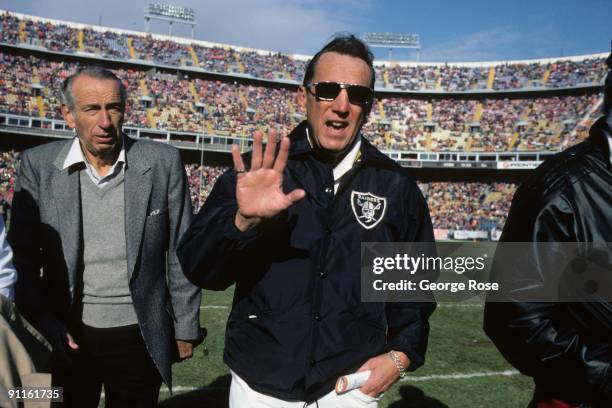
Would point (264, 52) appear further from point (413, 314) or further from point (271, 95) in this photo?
point (413, 314)

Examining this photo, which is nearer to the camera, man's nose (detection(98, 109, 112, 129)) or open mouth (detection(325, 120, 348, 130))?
open mouth (detection(325, 120, 348, 130))

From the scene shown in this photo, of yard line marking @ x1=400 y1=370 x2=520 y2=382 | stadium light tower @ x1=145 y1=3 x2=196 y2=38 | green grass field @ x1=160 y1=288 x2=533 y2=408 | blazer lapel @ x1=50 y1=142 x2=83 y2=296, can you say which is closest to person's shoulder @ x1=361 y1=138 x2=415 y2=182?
blazer lapel @ x1=50 y1=142 x2=83 y2=296

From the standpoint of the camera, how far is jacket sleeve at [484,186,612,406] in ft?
5.81

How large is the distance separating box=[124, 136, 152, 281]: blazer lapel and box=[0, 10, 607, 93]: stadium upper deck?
4563 centimetres

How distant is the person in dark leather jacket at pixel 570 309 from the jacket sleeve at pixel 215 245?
3.67 feet

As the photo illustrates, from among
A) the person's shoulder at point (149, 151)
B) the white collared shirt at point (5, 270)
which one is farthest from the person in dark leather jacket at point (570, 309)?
the person's shoulder at point (149, 151)

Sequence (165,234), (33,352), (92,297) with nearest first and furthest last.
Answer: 1. (33,352)
2. (92,297)
3. (165,234)

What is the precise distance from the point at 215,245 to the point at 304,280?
1.49 ft

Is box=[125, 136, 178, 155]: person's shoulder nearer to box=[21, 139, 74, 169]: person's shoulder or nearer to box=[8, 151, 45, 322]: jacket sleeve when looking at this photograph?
box=[21, 139, 74, 169]: person's shoulder

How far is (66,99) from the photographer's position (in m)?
3.14

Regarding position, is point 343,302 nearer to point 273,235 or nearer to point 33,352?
point 273,235

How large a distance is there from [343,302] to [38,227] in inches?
78.7

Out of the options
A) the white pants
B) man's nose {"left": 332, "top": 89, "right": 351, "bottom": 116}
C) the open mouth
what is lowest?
the white pants

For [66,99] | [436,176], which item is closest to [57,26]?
[436,176]
